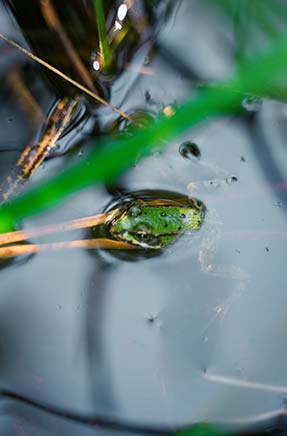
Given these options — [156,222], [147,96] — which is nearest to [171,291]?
[156,222]

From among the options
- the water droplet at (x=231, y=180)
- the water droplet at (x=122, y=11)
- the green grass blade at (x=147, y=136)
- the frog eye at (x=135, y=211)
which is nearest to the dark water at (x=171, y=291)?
the water droplet at (x=231, y=180)

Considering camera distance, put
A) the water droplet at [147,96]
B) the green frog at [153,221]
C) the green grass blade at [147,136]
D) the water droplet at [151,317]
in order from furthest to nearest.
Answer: the water droplet at [147,96] → the green frog at [153,221] → the water droplet at [151,317] → the green grass blade at [147,136]

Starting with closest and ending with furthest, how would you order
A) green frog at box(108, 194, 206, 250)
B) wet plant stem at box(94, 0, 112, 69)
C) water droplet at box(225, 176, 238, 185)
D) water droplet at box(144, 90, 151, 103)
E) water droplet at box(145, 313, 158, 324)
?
wet plant stem at box(94, 0, 112, 69) → water droplet at box(145, 313, 158, 324) → green frog at box(108, 194, 206, 250) → water droplet at box(225, 176, 238, 185) → water droplet at box(144, 90, 151, 103)

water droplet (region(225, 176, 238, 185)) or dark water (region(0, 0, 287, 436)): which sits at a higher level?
water droplet (region(225, 176, 238, 185))

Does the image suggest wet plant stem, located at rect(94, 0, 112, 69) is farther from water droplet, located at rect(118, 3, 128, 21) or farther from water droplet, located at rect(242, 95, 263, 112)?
water droplet, located at rect(242, 95, 263, 112)

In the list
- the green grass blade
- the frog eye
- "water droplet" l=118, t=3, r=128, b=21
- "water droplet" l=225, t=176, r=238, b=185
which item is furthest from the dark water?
the green grass blade

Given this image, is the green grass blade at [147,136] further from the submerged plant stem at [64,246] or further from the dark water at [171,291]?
the dark water at [171,291]

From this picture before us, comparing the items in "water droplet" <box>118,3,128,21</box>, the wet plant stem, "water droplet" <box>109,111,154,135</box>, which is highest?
"water droplet" <box>118,3,128,21</box>

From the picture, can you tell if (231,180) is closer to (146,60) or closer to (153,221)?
(153,221)
